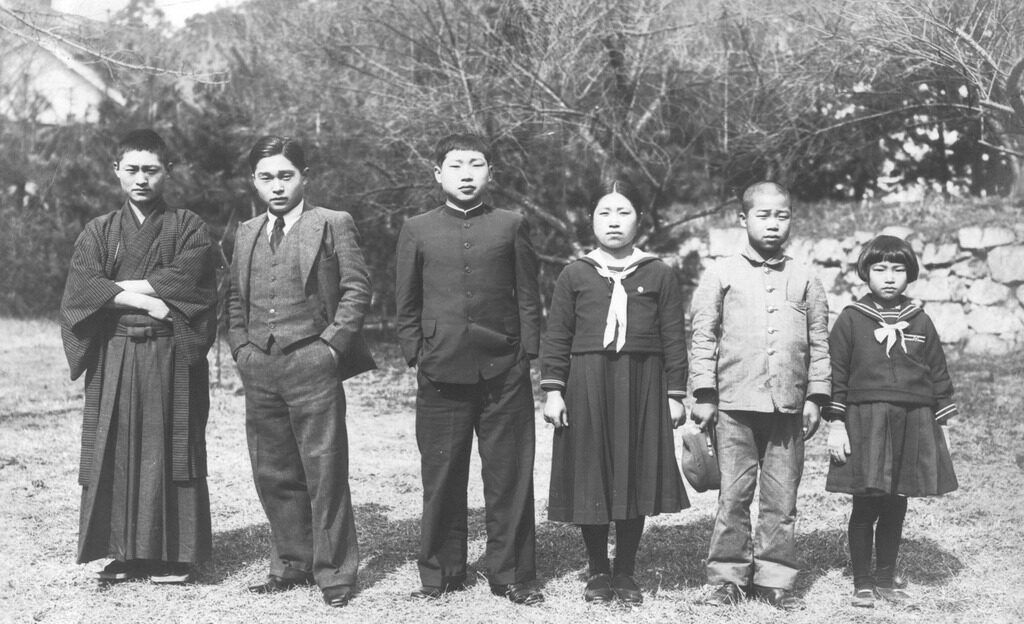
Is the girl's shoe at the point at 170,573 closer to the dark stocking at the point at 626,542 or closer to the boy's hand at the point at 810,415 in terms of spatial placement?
the dark stocking at the point at 626,542

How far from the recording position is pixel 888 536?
12.7ft

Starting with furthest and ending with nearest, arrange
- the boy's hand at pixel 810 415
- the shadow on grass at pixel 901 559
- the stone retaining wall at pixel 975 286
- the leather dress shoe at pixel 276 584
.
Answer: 1. the stone retaining wall at pixel 975 286
2. the shadow on grass at pixel 901 559
3. the leather dress shoe at pixel 276 584
4. the boy's hand at pixel 810 415

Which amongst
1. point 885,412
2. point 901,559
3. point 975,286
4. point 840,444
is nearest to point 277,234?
point 840,444

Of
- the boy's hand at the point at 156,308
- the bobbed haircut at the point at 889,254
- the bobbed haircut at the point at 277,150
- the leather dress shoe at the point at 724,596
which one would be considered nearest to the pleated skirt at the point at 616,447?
the leather dress shoe at the point at 724,596

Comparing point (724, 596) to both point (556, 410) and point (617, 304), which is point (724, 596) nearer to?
point (556, 410)

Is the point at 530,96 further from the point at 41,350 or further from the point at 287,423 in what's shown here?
the point at 41,350

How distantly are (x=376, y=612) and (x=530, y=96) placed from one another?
582cm

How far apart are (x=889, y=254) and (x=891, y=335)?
0.29m

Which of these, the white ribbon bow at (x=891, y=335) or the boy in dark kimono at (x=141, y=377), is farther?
the boy in dark kimono at (x=141, y=377)

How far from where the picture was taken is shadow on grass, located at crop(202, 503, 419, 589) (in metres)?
4.18

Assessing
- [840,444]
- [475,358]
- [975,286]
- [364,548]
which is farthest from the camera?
[975,286]

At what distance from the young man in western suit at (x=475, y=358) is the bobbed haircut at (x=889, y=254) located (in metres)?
1.23

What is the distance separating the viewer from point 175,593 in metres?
3.87

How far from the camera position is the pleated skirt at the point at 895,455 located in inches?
148
